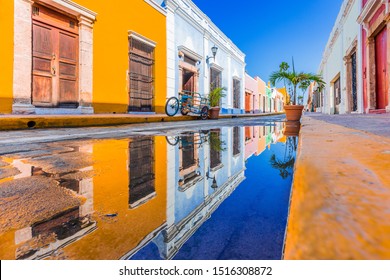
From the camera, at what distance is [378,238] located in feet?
0.95

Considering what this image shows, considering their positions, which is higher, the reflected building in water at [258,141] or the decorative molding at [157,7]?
the decorative molding at [157,7]

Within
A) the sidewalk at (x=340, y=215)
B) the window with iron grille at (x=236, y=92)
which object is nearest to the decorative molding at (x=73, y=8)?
the sidewalk at (x=340, y=215)

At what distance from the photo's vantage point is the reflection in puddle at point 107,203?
55cm

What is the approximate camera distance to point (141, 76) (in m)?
8.59

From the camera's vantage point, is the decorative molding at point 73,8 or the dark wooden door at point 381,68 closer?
the decorative molding at point 73,8

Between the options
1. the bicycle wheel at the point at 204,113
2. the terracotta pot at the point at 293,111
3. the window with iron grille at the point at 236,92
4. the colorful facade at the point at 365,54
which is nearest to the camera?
the terracotta pot at the point at 293,111

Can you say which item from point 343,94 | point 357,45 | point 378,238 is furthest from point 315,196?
point 343,94

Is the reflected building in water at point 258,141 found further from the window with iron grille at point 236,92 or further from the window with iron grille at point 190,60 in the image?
the window with iron grille at point 236,92

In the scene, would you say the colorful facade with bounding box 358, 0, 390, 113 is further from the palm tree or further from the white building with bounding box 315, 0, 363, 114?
the palm tree

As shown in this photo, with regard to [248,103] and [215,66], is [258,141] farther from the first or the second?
[248,103]

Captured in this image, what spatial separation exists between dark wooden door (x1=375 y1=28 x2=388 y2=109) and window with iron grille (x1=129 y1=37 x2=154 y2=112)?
7.24 metres

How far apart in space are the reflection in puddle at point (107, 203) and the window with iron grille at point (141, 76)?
7.01m

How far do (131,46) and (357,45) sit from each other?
27.0ft
